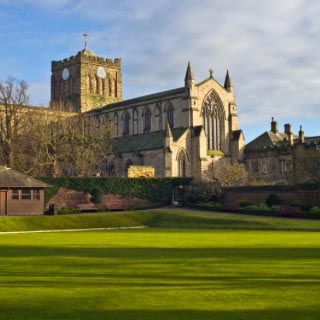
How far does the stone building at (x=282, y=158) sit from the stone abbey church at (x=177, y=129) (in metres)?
3.27

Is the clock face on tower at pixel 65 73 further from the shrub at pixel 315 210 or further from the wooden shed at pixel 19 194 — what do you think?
the shrub at pixel 315 210

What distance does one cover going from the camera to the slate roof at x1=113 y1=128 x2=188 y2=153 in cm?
7644

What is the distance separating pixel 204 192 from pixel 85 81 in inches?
2077

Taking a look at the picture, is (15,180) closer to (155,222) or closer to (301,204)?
(155,222)

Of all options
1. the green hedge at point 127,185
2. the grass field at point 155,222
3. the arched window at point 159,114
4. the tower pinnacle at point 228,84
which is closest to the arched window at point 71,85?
the arched window at point 159,114

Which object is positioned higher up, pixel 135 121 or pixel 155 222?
pixel 135 121

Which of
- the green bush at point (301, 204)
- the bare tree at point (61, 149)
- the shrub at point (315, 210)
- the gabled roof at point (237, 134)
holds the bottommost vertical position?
the shrub at point (315, 210)

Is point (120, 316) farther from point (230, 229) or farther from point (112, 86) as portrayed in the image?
point (112, 86)

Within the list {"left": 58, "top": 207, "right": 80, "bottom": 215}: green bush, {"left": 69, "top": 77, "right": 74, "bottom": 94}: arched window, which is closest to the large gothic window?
{"left": 58, "top": 207, "right": 80, "bottom": 215}: green bush

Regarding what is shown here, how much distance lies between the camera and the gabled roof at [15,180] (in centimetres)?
4775

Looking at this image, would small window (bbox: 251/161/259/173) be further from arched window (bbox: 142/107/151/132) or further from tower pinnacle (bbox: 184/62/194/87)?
arched window (bbox: 142/107/151/132)

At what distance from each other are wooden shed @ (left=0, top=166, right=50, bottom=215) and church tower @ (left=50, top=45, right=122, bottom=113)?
2040 inches

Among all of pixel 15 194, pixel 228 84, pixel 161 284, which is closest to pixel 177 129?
pixel 228 84

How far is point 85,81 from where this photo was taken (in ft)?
342
